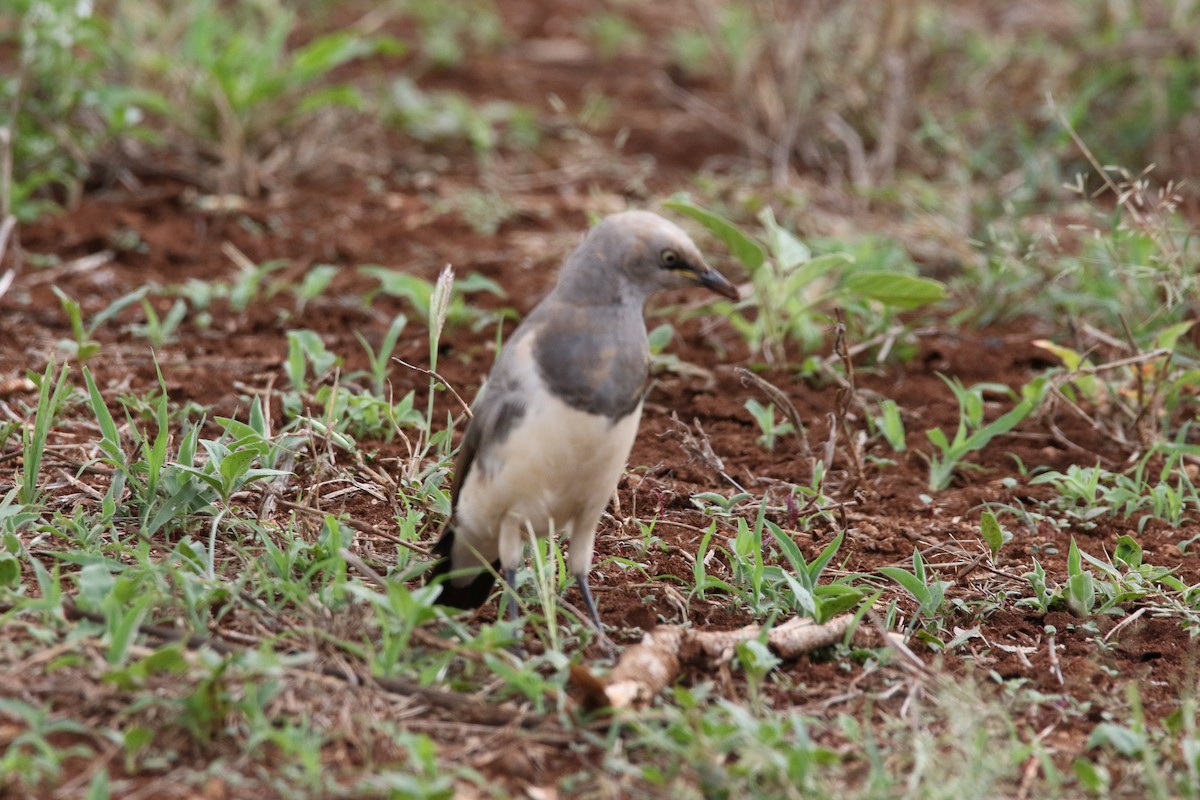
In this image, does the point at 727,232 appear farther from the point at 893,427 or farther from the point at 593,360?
the point at 593,360

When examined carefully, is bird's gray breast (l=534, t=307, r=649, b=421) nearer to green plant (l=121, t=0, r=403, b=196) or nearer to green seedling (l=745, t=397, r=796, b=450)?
green seedling (l=745, t=397, r=796, b=450)

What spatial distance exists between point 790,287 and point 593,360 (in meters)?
1.96

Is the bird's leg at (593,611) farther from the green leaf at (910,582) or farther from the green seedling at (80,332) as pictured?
the green seedling at (80,332)

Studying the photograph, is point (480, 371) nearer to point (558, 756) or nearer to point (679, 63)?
point (558, 756)

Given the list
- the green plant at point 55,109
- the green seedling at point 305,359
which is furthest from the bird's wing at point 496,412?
the green plant at point 55,109

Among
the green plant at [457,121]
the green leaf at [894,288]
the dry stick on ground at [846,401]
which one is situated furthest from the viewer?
the green plant at [457,121]

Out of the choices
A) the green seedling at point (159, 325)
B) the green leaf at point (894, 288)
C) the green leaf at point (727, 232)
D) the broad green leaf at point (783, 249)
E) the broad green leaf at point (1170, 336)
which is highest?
the green leaf at point (727, 232)

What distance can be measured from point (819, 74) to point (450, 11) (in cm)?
319

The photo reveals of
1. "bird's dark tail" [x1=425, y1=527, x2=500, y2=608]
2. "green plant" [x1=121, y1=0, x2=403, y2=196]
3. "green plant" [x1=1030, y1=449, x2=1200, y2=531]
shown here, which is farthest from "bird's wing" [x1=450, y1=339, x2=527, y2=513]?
"green plant" [x1=121, y1=0, x2=403, y2=196]

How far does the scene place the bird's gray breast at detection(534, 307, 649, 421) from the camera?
355cm

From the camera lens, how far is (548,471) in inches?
141

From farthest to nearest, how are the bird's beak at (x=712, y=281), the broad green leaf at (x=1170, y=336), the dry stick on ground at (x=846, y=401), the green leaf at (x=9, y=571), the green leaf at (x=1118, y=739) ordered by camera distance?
the broad green leaf at (x=1170, y=336), the dry stick on ground at (x=846, y=401), the bird's beak at (x=712, y=281), the green leaf at (x=9, y=571), the green leaf at (x=1118, y=739)

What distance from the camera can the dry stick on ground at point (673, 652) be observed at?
10.6ft

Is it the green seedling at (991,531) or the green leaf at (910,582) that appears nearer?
the green leaf at (910,582)
